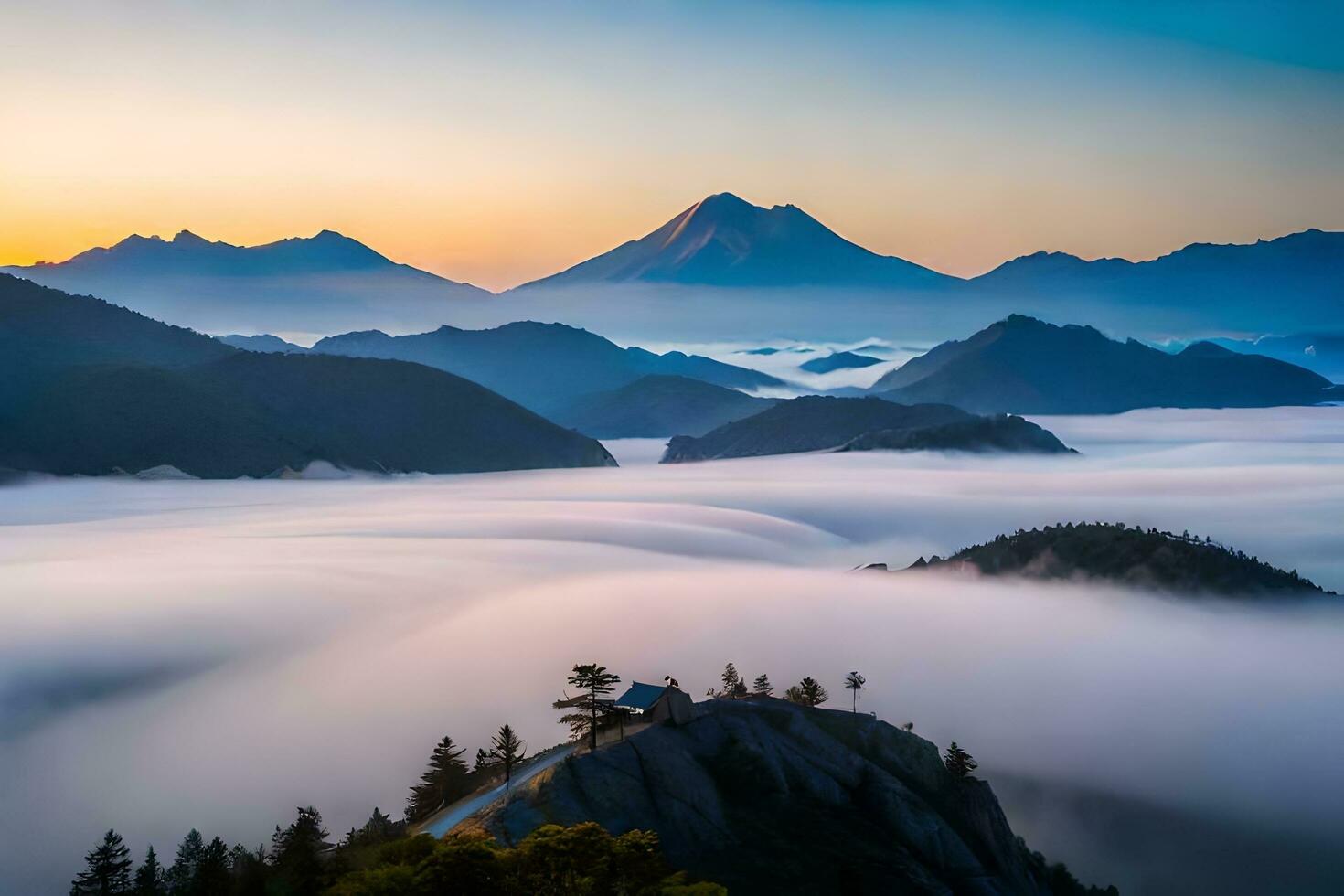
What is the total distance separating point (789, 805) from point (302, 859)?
36.1 metres

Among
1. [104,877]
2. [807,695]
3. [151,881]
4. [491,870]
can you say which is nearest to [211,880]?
[104,877]

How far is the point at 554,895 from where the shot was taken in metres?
68.6

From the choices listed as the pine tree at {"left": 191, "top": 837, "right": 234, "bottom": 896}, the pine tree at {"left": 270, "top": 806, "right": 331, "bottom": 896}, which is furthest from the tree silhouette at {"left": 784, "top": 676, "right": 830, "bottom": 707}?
the pine tree at {"left": 191, "top": 837, "right": 234, "bottom": 896}

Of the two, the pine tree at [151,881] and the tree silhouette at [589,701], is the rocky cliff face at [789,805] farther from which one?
the pine tree at [151,881]

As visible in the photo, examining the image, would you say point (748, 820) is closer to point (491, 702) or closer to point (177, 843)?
point (177, 843)

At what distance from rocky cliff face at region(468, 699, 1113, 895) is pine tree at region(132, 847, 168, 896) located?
83.8 feet

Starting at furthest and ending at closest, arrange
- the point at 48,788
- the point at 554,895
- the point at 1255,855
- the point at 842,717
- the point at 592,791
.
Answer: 1. the point at 1255,855
2. the point at 48,788
3. the point at 842,717
4. the point at 592,791
5. the point at 554,895

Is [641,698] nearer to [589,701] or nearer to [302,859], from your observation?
[589,701]

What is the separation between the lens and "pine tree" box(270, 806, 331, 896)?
76938 mm

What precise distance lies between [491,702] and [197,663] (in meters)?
46.3

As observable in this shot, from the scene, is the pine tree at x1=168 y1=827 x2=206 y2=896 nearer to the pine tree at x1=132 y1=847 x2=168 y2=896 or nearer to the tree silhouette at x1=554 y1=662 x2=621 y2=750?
the pine tree at x1=132 y1=847 x2=168 y2=896

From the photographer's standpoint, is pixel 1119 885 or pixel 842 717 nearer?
pixel 842 717

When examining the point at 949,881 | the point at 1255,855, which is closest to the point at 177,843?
the point at 949,881

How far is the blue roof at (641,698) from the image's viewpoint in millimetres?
97500
